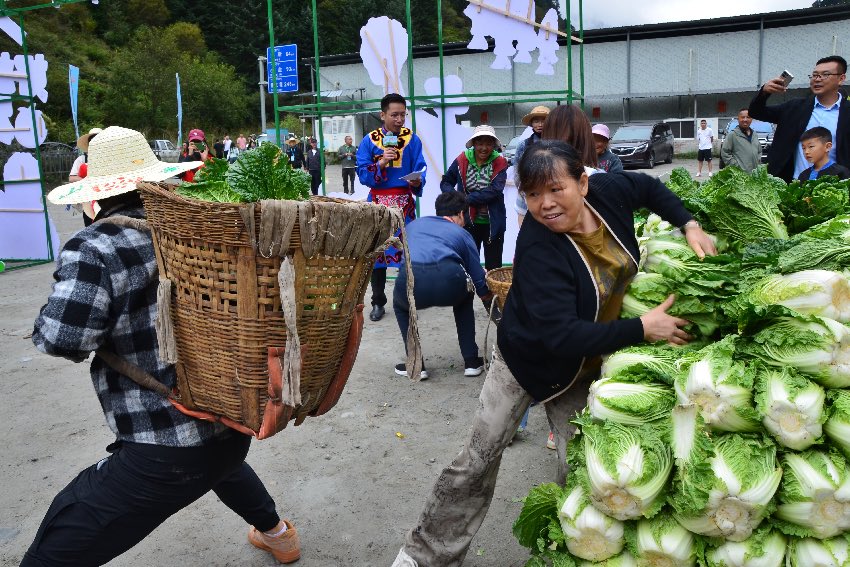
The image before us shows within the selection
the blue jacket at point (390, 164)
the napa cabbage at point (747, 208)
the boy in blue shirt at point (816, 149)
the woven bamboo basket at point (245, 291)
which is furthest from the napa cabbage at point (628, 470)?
the blue jacket at point (390, 164)

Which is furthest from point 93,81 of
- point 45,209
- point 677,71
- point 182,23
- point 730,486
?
point 730,486

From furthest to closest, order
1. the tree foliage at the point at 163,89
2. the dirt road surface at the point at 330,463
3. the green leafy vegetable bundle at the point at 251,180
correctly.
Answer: the tree foliage at the point at 163,89 < the dirt road surface at the point at 330,463 < the green leafy vegetable bundle at the point at 251,180

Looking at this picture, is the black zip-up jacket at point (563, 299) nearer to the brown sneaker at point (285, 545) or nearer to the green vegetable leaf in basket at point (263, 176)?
the green vegetable leaf in basket at point (263, 176)

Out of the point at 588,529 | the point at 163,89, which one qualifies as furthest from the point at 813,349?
the point at 163,89

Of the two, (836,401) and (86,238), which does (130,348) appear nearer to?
(86,238)

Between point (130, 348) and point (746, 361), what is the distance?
1.98 metres

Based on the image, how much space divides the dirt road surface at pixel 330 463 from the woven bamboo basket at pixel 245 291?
148 centimetres

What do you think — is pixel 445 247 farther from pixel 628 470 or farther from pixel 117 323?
pixel 628 470

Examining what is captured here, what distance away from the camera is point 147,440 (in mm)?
2451

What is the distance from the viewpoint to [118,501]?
2.48 meters

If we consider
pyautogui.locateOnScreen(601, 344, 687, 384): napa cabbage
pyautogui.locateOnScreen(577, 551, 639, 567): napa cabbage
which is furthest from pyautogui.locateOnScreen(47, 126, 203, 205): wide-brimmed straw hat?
pyautogui.locateOnScreen(577, 551, 639, 567): napa cabbage

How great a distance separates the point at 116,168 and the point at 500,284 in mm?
2340

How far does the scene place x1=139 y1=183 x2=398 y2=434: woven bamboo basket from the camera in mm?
2064

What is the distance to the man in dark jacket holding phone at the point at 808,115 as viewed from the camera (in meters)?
5.21
